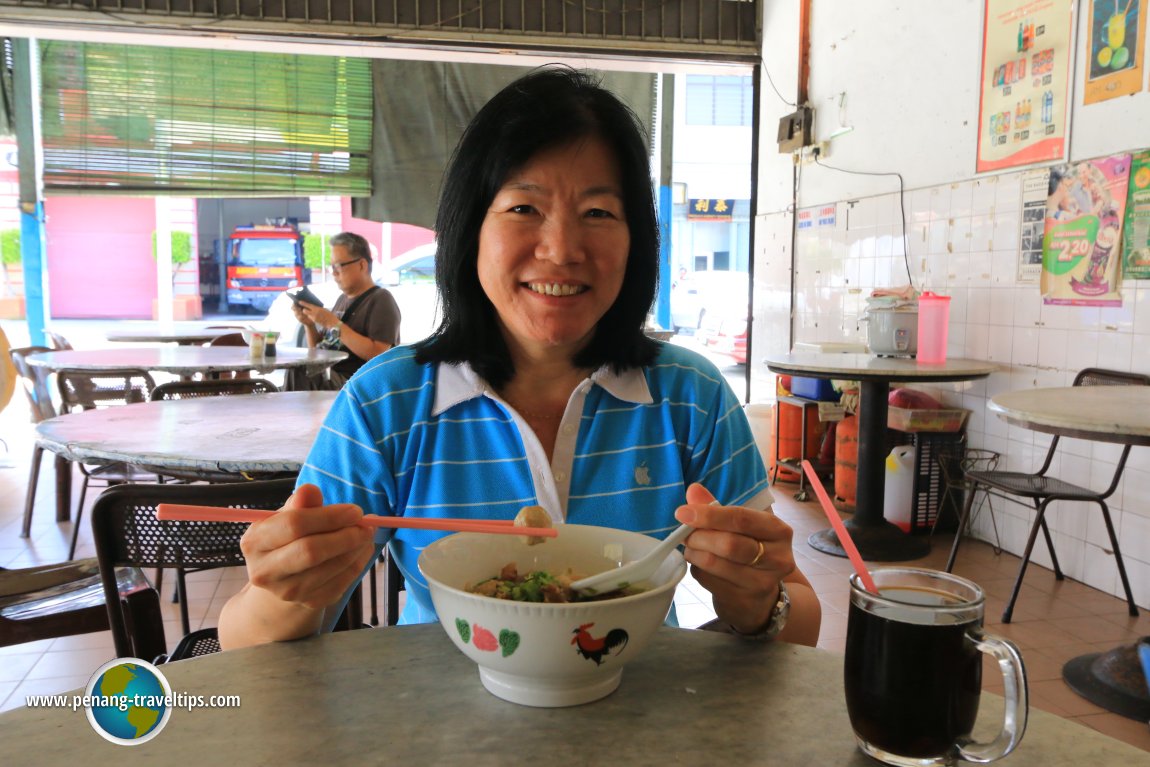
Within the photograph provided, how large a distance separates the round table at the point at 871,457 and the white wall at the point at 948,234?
0.98 ft

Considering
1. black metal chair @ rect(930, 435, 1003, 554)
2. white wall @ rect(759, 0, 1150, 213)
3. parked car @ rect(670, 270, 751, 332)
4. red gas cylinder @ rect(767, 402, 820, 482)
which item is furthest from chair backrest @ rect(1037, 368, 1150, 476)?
parked car @ rect(670, 270, 751, 332)

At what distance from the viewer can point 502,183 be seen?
1.19 metres

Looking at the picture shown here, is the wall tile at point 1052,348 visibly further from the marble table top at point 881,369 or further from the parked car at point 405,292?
the parked car at point 405,292

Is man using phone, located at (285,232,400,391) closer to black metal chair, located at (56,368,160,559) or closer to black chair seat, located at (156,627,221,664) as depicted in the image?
black metal chair, located at (56,368,160,559)

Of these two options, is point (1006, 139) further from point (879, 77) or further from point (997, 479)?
point (997, 479)

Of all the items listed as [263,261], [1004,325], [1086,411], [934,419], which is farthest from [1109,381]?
[263,261]

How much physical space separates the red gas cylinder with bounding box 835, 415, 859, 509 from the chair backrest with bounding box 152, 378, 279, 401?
9.96 ft

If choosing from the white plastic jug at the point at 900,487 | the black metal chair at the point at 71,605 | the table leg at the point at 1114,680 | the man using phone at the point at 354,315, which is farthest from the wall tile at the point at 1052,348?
the black metal chair at the point at 71,605

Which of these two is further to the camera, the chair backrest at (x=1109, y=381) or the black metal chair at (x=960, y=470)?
the black metal chair at (x=960, y=470)

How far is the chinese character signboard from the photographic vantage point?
1462 cm

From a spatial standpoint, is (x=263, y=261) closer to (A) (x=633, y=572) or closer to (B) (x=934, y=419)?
(B) (x=934, y=419)

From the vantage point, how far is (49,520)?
14.2 ft

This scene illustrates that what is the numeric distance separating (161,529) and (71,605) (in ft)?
1.45

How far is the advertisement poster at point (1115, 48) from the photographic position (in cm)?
319
